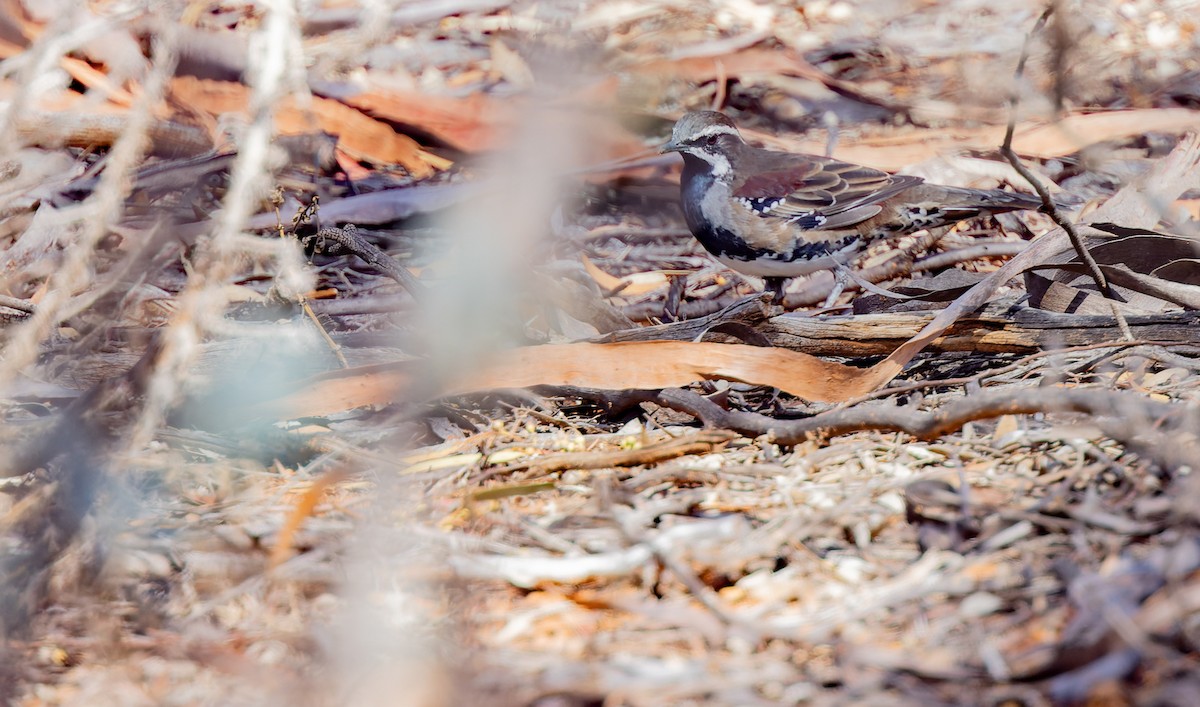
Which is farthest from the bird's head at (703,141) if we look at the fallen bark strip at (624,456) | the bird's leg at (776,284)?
the fallen bark strip at (624,456)

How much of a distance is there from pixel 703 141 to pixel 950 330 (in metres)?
1.85

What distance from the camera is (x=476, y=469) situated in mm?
2381

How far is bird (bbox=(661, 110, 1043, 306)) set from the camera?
4133 mm

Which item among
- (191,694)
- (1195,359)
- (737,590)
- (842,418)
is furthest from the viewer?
(1195,359)

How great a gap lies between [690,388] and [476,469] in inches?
31.9

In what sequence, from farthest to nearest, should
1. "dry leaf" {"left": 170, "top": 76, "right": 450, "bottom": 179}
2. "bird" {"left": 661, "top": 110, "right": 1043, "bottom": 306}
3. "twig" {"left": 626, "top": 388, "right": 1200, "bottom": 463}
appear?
"dry leaf" {"left": 170, "top": 76, "right": 450, "bottom": 179} < "bird" {"left": 661, "top": 110, "right": 1043, "bottom": 306} < "twig" {"left": 626, "top": 388, "right": 1200, "bottom": 463}

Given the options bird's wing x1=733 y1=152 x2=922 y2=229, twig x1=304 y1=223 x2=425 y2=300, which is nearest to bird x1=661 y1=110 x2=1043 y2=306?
bird's wing x1=733 y1=152 x2=922 y2=229

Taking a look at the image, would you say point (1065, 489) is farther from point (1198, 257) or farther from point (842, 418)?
point (1198, 257)

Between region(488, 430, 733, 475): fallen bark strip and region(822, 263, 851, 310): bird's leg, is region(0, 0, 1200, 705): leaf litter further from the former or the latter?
region(822, 263, 851, 310): bird's leg

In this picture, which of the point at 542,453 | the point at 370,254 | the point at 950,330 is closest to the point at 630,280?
the point at 370,254

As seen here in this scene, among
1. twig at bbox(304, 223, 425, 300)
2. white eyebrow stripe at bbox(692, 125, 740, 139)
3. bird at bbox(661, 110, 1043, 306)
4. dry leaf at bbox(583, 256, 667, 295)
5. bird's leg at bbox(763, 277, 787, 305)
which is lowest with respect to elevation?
bird's leg at bbox(763, 277, 787, 305)

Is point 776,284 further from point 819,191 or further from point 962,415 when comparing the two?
point 962,415

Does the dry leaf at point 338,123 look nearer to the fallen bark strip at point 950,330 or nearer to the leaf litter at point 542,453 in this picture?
the leaf litter at point 542,453

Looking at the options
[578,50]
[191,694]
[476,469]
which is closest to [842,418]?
[476,469]
